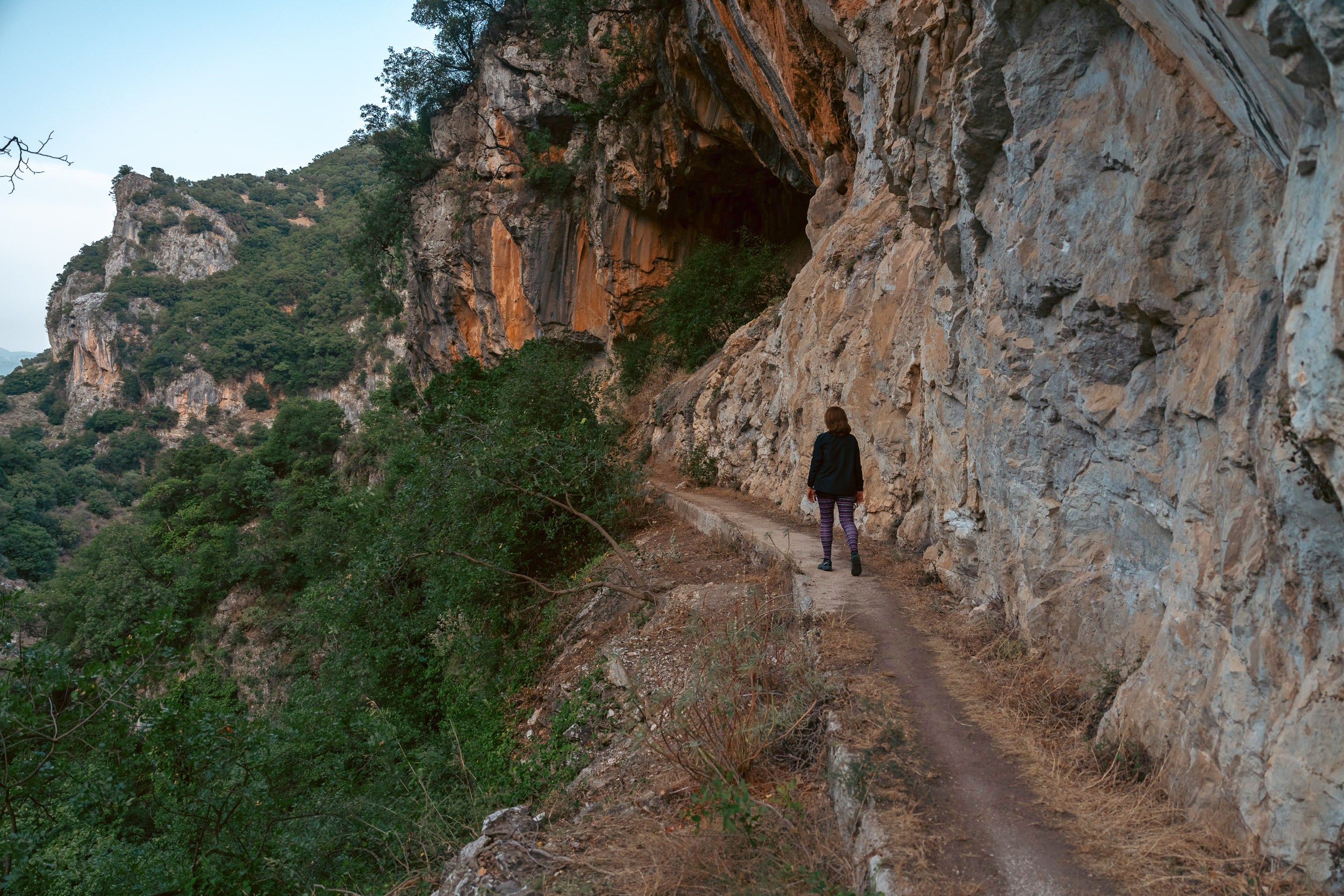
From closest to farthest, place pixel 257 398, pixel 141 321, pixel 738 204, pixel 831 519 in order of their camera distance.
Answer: pixel 831 519 → pixel 738 204 → pixel 257 398 → pixel 141 321

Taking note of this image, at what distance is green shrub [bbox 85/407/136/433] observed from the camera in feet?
197

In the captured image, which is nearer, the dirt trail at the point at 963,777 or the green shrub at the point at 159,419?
the dirt trail at the point at 963,777

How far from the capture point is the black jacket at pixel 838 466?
6.56 metres

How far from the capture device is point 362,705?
34.4 ft

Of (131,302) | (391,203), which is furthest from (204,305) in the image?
(391,203)

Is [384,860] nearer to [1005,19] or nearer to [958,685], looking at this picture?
[958,685]

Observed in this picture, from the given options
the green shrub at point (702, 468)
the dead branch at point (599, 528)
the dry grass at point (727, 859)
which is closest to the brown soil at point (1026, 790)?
the dry grass at point (727, 859)

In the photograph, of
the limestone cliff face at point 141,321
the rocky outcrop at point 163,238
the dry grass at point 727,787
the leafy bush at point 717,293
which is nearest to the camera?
the dry grass at point 727,787

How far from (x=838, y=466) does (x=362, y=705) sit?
26.7ft

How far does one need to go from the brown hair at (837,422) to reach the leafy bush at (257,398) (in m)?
69.7

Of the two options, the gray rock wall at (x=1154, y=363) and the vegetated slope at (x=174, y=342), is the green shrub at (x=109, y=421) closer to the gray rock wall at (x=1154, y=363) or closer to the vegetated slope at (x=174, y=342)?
the vegetated slope at (x=174, y=342)

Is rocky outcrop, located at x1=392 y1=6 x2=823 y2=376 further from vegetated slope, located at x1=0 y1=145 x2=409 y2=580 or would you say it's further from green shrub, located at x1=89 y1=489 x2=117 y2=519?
green shrub, located at x1=89 y1=489 x2=117 y2=519

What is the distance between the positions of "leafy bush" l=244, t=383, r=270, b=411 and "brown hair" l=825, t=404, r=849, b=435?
69668 millimetres

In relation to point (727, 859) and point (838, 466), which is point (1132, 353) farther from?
point (727, 859)
